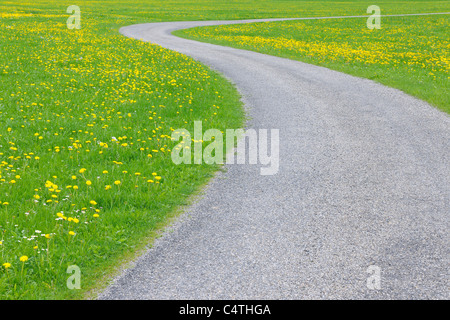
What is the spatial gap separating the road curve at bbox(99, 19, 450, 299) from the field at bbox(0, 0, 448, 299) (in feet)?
1.55

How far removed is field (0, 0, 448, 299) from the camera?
466cm

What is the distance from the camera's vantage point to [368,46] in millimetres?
26094

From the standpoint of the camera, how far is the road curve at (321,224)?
4348 millimetres

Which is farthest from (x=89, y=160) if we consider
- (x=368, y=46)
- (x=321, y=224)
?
(x=368, y=46)

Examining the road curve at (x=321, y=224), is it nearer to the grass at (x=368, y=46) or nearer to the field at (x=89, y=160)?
the field at (x=89, y=160)

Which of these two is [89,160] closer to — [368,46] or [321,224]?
[321,224]

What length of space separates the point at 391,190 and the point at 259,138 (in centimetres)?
335

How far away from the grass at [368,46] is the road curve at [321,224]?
4.36 meters

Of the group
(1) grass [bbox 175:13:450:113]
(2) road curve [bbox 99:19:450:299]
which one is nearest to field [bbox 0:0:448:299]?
(2) road curve [bbox 99:19:450:299]

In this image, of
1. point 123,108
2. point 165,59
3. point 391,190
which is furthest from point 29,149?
point 165,59

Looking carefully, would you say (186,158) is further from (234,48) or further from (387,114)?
(234,48)

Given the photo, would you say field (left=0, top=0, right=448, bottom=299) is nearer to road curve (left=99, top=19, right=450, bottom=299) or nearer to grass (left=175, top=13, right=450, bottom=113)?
road curve (left=99, top=19, right=450, bottom=299)

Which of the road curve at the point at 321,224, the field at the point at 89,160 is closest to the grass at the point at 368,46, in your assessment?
the field at the point at 89,160

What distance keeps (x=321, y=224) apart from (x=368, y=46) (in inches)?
908
